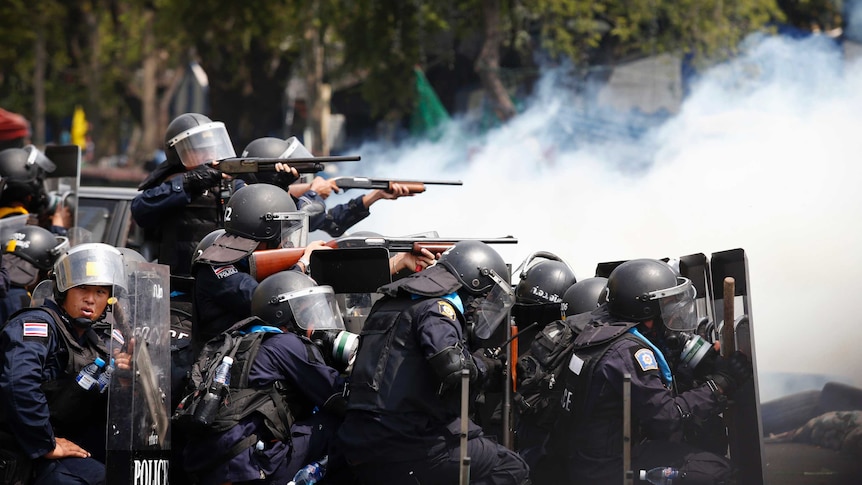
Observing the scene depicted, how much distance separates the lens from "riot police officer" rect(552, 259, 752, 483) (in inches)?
220

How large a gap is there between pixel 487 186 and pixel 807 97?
10.5ft

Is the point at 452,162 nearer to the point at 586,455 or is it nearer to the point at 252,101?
the point at 586,455

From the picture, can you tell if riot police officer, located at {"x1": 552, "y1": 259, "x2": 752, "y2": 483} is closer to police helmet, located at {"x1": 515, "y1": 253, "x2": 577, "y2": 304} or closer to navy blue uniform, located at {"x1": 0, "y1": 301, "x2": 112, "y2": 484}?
police helmet, located at {"x1": 515, "y1": 253, "x2": 577, "y2": 304}

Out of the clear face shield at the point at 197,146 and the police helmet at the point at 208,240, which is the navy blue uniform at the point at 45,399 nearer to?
the police helmet at the point at 208,240

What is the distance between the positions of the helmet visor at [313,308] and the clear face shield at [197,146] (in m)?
1.90

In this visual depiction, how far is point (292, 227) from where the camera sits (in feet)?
22.0

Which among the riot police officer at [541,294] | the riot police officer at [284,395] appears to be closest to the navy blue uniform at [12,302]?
the riot police officer at [284,395]

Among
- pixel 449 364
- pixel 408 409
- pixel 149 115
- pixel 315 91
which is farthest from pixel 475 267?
pixel 149 115

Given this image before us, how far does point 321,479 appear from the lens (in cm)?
577

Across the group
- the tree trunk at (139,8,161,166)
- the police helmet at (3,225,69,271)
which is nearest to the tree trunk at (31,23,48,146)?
the tree trunk at (139,8,161,166)

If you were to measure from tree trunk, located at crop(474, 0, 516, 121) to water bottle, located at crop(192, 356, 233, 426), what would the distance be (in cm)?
1212

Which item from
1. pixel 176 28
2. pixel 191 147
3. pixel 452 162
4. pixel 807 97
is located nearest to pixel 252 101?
pixel 176 28

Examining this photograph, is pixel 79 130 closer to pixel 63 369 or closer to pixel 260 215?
pixel 260 215

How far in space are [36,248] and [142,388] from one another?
103 inches
